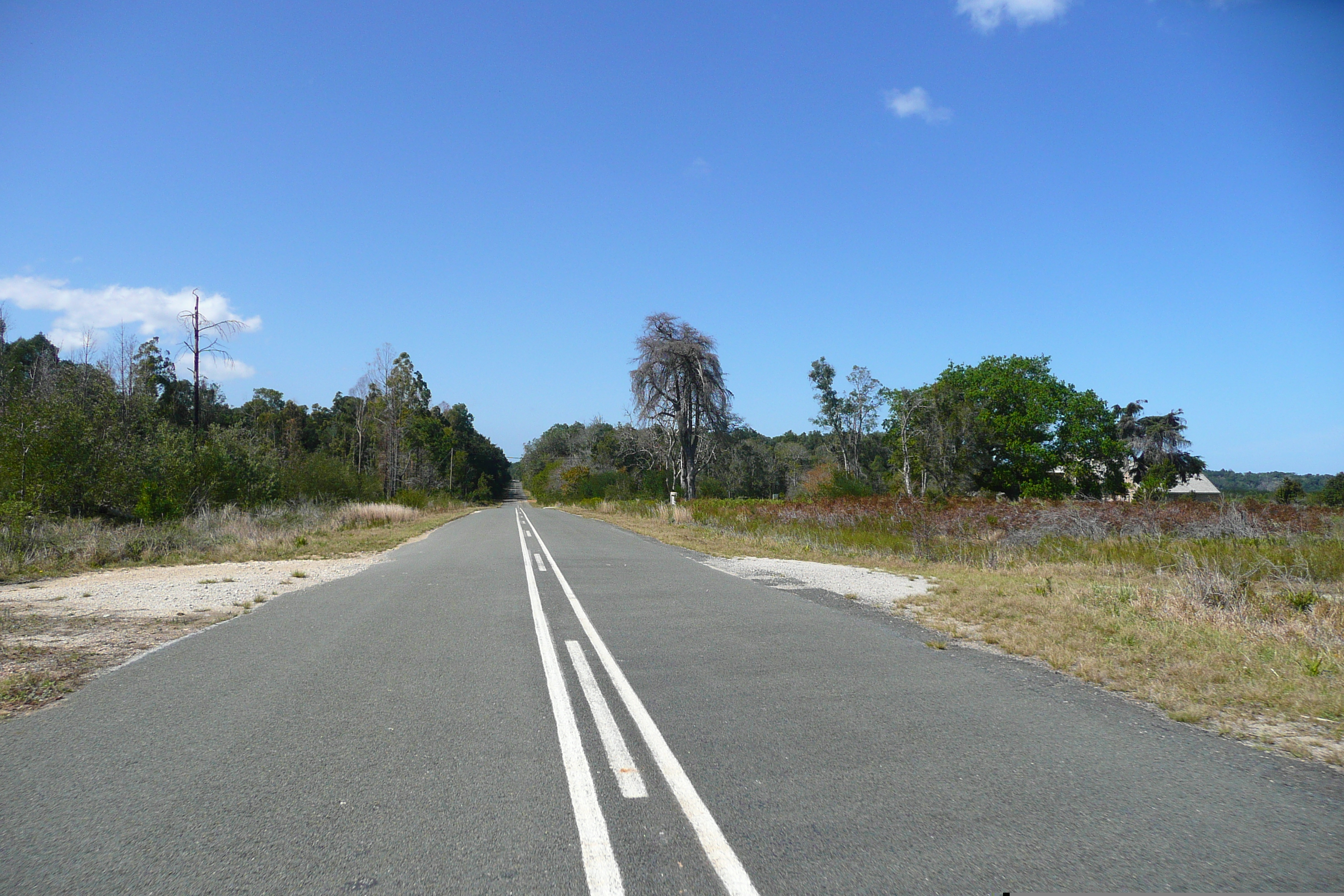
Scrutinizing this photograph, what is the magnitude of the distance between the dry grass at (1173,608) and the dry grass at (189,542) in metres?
11.5

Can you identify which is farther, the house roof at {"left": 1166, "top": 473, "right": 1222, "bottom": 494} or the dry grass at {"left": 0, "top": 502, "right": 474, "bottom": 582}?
the house roof at {"left": 1166, "top": 473, "right": 1222, "bottom": 494}

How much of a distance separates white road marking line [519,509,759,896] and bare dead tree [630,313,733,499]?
29225 mm

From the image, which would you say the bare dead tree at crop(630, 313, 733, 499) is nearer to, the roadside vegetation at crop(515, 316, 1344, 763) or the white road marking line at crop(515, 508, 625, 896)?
the roadside vegetation at crop(515, 316, 1344, 763)

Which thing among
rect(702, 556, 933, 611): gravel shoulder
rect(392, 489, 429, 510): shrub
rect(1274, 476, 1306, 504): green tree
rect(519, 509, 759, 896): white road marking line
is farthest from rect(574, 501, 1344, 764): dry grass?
rect(392, 489, 429, 510): shrub

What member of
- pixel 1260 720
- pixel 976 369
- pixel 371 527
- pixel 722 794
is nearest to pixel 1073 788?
pixel 722 794

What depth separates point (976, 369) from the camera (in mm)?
47344

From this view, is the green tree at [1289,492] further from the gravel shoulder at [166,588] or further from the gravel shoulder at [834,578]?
the gravel shoulder at [166,588]

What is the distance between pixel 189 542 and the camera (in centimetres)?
1870

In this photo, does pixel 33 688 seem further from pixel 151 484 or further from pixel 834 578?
pixel 151 484

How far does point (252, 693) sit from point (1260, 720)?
7393 mm

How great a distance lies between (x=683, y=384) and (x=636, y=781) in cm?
3276

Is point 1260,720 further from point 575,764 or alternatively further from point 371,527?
point 371,527

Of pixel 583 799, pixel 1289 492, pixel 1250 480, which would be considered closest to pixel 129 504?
pixel 583 799

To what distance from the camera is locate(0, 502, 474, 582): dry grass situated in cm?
1499
